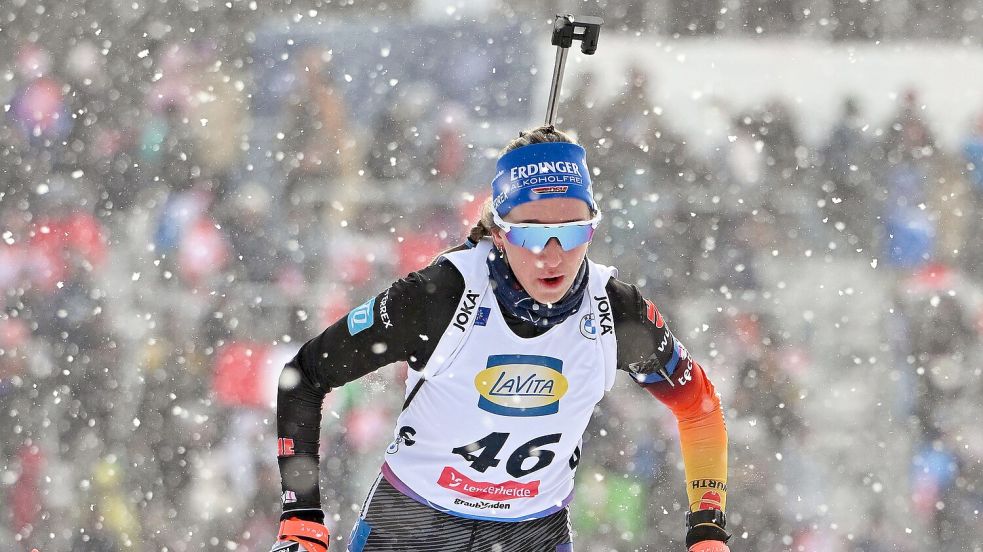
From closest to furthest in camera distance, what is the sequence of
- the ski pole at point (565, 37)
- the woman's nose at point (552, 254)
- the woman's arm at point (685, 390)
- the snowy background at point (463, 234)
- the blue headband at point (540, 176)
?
the woman's nose at point (552, 254)
the blue headband at point (540, 176)
the woman's arm at point (685, 390)
the ski pole at point (565, 37)
the snowy background at point (463, 234)

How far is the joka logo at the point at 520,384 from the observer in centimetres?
241

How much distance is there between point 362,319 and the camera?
240cm

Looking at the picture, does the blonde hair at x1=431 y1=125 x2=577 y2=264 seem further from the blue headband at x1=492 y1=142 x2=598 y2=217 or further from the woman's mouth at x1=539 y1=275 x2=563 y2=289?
the woman's mouth at x1=539 y1=275 x2=563 y2=289

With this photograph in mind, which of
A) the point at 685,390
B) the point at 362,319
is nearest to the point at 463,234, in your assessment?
the point at 685,390

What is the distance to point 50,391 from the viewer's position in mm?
6742

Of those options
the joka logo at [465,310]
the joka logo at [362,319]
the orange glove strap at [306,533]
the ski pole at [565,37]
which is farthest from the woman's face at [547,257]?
the orange glove strap at [306,533]

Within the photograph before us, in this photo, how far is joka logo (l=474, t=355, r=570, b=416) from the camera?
2406 millimetres

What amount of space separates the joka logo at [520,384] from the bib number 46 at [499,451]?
89 millimetres

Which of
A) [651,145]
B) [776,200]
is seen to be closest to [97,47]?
[651,145]

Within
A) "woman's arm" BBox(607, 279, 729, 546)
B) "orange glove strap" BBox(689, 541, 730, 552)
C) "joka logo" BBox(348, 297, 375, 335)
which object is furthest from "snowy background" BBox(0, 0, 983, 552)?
"joka logo" BBox(348, 297, 375, 335)

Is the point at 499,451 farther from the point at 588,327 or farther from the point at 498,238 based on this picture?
the point at 498,238

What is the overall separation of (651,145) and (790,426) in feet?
6.86

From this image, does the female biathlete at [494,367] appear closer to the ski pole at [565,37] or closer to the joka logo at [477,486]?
the joka logo at [477,486]

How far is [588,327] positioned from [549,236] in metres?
0.30
